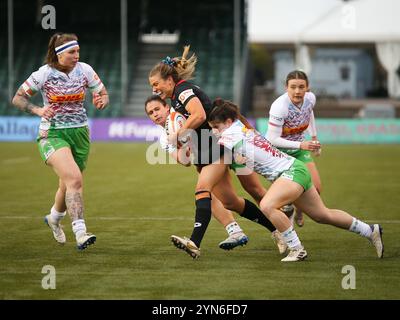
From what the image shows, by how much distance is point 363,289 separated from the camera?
26.8 feet

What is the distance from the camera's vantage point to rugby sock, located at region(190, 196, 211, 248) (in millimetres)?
9719

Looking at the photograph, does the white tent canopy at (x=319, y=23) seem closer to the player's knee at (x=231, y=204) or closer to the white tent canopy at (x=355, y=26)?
the white tent canopy at (x=355, y=26)

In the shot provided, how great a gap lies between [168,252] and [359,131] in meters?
25.6

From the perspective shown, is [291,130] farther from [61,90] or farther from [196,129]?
[61,90]

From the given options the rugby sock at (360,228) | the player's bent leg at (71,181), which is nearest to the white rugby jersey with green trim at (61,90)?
the player's bent leg at (71,181)

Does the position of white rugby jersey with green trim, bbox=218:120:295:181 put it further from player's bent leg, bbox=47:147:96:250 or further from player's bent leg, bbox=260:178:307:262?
player's bent leg, bbox=47:147:96:250

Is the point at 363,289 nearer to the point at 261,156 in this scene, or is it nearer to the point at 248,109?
the point at 261,156

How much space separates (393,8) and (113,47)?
14220mm

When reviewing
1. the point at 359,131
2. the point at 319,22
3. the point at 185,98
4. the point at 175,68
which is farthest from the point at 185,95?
the point at 319,22

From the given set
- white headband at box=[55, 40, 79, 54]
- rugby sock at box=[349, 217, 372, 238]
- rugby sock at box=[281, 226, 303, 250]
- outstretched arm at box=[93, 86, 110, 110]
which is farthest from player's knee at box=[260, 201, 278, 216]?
white headband at box=[55, 40, 79, 54]

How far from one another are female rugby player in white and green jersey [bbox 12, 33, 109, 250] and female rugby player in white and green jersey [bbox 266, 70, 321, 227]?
6.41 ft

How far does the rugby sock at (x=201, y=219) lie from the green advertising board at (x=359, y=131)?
81.8ft

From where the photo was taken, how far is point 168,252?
10.4 m
